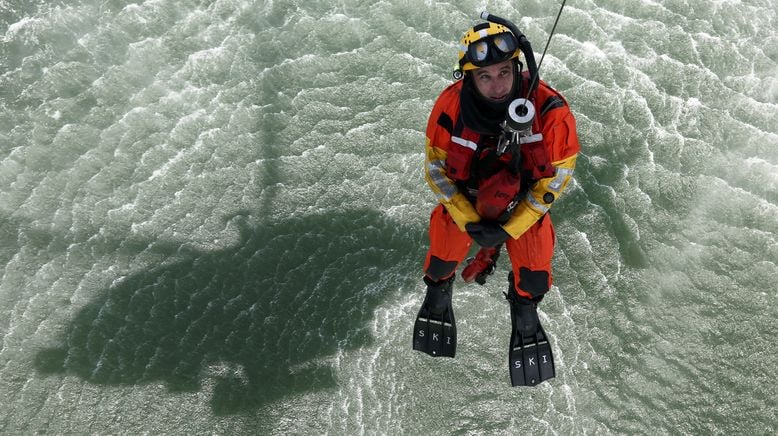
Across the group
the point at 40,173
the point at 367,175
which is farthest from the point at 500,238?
the point at 40,173

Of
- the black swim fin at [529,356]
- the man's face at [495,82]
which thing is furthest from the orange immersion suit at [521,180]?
the black swim fin at [529,356]

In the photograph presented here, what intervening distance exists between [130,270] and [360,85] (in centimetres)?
329

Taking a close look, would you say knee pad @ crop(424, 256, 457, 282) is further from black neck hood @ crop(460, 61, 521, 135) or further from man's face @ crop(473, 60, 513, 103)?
man's face @ crop(473, 60, 513, 103)

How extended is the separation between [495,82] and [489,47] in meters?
0.23

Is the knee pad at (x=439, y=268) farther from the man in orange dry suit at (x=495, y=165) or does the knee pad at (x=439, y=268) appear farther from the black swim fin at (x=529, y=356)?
the black swim fin at (x=529, y=356)

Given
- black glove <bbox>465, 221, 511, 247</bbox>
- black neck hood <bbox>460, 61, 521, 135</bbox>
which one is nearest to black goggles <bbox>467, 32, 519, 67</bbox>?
black neck hood <bbox>460, 61, 521, 135</bbox>

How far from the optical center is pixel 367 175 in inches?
282

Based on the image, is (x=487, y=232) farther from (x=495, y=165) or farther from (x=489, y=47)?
(x=489, y=47)

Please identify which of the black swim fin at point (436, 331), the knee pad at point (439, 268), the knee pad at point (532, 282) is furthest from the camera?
the black swim fin at point (436, 331)

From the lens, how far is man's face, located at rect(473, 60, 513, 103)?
421 centimetres

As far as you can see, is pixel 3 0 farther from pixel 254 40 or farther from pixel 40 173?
pixel 254 40

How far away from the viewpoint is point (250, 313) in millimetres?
6559

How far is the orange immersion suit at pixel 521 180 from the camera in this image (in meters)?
4.38

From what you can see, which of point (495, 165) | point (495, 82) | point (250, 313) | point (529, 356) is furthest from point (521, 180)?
point (250, 313)
